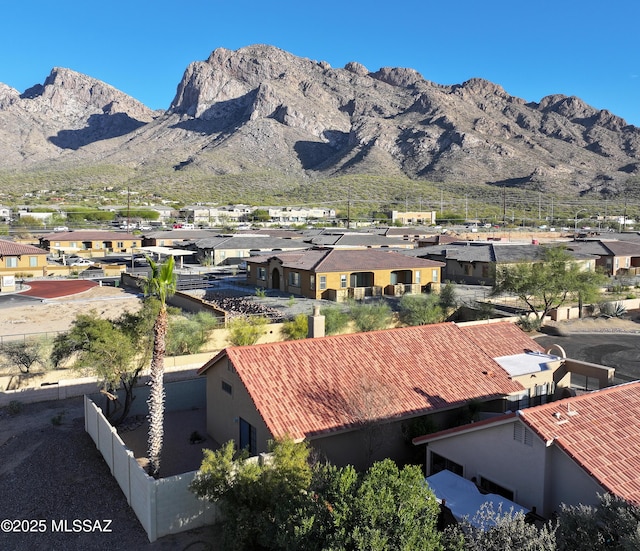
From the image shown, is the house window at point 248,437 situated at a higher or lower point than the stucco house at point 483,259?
lower

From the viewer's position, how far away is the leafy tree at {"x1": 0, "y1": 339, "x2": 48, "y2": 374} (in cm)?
2591

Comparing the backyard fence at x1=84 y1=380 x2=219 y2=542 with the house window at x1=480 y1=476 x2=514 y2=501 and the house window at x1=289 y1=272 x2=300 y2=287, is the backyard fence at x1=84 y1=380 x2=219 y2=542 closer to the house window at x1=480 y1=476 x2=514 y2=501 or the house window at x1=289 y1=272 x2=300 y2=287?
the house window at x1=480 y1=476 x2=514 y2=501

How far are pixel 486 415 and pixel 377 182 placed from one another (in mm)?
148107

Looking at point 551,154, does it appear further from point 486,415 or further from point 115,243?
point 486,415

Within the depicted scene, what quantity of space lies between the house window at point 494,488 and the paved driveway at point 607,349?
48.6 feet

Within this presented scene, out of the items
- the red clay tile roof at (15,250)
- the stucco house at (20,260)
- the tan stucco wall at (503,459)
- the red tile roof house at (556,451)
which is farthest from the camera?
the stucco house at (20,260)

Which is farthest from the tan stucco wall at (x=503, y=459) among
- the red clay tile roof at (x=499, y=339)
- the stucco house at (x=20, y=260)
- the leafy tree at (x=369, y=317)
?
the stucco house at (x=20, y=260)

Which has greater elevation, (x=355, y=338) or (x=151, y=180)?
(x=151, y=180)

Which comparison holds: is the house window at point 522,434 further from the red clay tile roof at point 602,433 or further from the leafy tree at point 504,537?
the leafy tree at point 504,537

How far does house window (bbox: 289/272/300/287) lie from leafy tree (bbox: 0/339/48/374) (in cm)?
2067

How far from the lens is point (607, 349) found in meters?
31.6

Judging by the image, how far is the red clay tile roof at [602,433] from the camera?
35.7ft

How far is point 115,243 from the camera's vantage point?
78.8m

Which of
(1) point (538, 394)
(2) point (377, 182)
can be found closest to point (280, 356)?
(1) point (538, 394)
